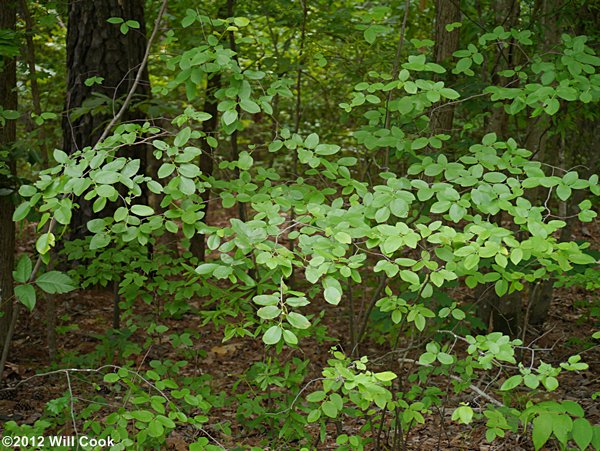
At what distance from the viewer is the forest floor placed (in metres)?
4.11

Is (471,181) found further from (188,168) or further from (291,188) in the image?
(188,168)

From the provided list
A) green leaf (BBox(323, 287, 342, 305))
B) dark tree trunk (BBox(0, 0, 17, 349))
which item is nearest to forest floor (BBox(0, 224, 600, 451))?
dark tree trunk (BBox(0, 0, 17, 349))

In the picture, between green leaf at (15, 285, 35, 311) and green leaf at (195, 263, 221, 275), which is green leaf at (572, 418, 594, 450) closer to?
green leaf at (195, 263, 221, 275)

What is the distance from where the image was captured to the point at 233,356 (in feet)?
18.5

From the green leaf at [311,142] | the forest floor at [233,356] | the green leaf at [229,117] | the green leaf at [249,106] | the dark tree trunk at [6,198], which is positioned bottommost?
the forest floor at [233,356]

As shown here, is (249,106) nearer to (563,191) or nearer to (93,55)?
(563,191)

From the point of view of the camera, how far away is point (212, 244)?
2.29 meters

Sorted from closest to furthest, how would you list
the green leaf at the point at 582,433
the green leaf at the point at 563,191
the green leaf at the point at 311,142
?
1. the green leaf at the point at 582,433
2. the green leaf at the point at 563,191
3. the green leaf at the point at 311,142

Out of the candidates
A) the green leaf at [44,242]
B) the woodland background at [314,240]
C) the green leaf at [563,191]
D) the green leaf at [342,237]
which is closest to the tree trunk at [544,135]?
the woodland background at [314,240]

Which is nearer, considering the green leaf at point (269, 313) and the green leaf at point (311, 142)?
the green leaf at point (269, 313)

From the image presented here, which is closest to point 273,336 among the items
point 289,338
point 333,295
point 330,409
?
point 289,338

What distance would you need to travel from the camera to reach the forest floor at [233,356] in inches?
162

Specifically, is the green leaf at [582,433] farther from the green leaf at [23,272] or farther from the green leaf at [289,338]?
the green leaf at [23,272]

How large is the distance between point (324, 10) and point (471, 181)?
357cm
